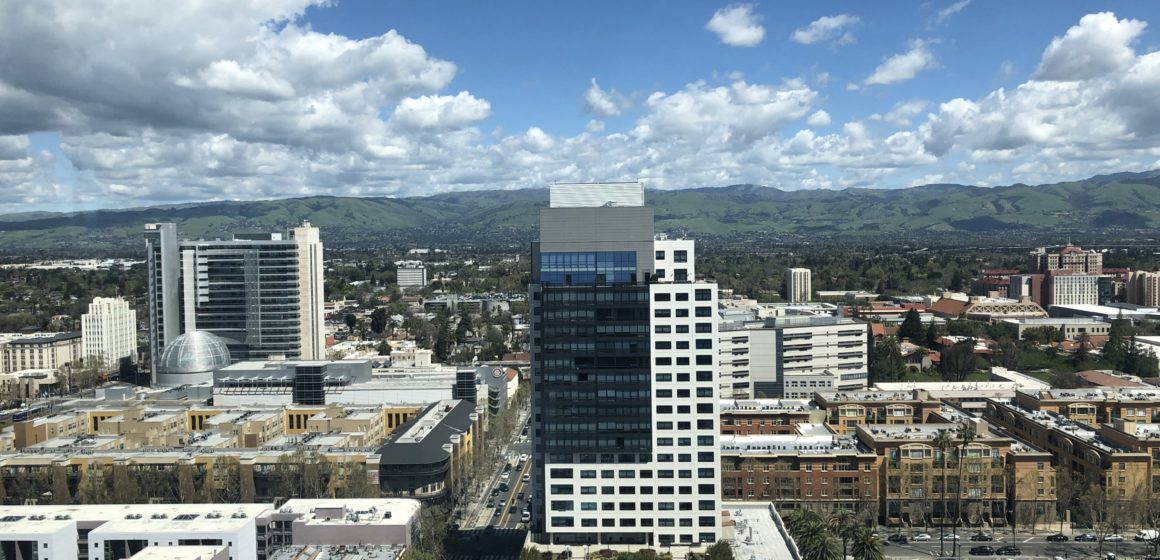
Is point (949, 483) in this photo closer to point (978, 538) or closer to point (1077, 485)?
point (978, 538)

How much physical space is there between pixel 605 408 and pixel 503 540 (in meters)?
12.3

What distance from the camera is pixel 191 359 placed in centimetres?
8112

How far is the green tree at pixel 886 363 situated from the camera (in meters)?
89.2

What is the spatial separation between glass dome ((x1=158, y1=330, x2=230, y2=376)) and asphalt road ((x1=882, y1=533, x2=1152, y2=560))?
58509 mm

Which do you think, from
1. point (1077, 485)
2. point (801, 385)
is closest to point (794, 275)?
point (801, 385)

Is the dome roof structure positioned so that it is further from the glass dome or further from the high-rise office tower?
the high-rise office tower

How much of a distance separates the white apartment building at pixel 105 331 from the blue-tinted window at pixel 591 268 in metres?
76.9

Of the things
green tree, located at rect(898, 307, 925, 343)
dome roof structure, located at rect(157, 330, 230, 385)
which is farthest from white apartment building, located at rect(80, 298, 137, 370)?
green tree, located at rect(898, 307, 925, 343)

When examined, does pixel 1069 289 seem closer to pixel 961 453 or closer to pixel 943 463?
pixel 961 453

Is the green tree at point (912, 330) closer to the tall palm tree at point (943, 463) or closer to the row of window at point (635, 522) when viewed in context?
the tall palm tree at point (943, 463)

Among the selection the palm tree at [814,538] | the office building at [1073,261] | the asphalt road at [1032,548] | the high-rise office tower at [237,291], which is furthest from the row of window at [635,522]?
the office building at [1073,261]

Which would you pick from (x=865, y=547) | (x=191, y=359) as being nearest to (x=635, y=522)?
(x=865, y=547)

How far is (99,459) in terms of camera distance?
5266 cm

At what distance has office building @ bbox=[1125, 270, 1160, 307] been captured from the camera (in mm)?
134750
